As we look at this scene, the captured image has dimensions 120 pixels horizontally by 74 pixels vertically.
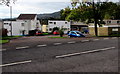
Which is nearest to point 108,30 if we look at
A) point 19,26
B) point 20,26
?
point 20,26

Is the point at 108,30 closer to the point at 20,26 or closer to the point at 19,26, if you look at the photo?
the point at 20,26

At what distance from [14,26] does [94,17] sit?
35743 millimetres

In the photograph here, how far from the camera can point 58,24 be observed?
70562 millimetres

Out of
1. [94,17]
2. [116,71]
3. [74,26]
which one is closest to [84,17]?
[94,17]

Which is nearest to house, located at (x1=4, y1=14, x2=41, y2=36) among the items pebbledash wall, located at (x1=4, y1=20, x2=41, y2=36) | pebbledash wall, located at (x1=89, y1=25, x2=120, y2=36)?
pebbledash wall, located at (x1=4, y1=20, x2=41, y2=36)

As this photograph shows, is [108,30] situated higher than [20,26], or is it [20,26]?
[20,26]

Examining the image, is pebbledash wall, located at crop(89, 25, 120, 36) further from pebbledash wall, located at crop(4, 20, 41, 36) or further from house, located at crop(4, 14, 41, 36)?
pebbledash wall, located at crop(4, 20, 41, 36)

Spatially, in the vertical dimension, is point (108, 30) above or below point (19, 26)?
below

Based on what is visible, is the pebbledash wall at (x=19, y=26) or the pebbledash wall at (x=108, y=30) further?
the pebbledash wall at (x=19, y=26)

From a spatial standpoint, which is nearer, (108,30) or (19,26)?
(108,30)

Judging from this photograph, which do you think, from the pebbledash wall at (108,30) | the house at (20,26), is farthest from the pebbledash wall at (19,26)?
the pebbledash wall at (108,30)

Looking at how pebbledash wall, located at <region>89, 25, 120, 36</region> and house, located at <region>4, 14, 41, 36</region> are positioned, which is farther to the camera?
house, located at <region>4, 14, 41, 36</region>

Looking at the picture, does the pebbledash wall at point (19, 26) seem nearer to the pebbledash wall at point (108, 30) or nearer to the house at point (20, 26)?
the house at point (20, 26)

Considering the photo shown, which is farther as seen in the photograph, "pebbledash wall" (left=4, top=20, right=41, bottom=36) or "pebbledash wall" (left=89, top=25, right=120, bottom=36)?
"pebbledash wall" (left=4, top=20, right=41, bottom=36)
